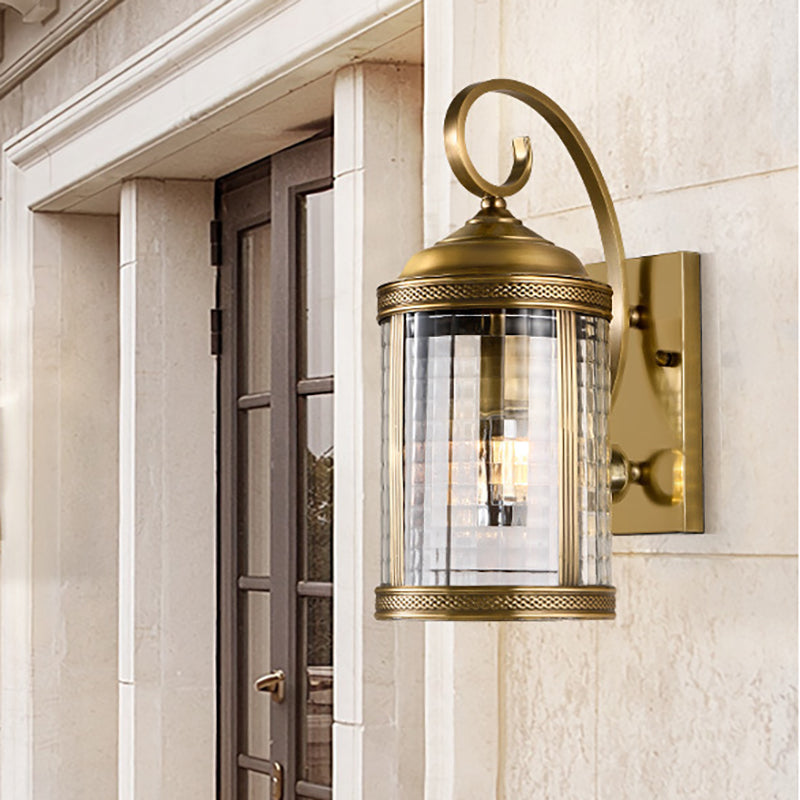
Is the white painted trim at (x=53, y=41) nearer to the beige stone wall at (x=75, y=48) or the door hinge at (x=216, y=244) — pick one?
the beige stone wall at (x=75, y=48)

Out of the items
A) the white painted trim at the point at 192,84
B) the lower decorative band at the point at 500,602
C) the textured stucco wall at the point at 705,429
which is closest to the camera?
the lower decorative band at the point at 500,602

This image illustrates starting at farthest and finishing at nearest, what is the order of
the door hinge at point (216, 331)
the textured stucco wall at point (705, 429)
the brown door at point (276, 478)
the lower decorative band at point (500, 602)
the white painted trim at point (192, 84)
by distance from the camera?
the door hinge at point (216, 331) → the brown door at point (276, 478) → the white painted trim at point (192, 84) → the textured stucco wall at point (705, 429) → the lower decorative band at point (500, 602)

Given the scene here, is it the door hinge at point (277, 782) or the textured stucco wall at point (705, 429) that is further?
the door hinge at point (277, 782)

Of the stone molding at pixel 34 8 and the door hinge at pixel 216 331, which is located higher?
the stone molding at pixel 34 8

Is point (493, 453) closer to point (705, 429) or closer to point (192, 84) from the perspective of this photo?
point (705, 429)

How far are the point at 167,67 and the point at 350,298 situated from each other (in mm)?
647

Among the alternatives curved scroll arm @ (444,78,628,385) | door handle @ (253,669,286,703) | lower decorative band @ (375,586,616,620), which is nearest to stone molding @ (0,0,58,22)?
door handle @ (253,669,286,703)

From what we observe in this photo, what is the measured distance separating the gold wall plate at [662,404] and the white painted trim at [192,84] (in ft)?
2.24

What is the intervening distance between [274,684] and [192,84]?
3.30 ft

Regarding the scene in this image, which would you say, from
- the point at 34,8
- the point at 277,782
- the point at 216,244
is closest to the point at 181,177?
the point at 216,244

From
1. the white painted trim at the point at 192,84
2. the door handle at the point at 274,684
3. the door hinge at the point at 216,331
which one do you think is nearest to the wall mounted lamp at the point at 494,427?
the white painted trim at the point at 192,84

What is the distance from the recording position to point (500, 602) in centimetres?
111

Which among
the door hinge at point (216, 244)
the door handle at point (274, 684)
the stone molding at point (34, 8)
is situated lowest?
the door handle at point (274, 684)

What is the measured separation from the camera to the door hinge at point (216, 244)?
2.97 meters
